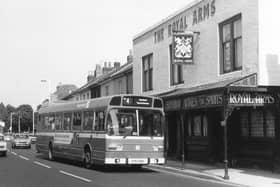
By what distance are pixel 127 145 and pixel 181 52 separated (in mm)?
5352

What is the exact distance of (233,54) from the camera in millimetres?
19875

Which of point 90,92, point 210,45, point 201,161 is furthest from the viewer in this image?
point 90,92

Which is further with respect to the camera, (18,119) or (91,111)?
(18,119)

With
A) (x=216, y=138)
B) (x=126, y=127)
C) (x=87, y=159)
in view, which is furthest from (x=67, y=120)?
(x=216, y=138)

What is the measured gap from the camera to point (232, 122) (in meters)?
20.8

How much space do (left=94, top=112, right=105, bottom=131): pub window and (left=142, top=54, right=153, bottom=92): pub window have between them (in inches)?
363

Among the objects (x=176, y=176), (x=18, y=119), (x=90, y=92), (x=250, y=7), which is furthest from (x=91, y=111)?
(x=18, y=119)

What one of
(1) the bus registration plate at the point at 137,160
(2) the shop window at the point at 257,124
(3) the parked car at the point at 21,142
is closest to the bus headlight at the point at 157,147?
(1) the bus registration plate at the point at 137,160

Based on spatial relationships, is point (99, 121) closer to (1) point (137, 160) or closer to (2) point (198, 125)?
(1) point (137, 160)

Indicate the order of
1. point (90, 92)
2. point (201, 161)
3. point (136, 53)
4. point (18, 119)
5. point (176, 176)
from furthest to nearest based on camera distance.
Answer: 1. point (18, 119)
2. point (90, 92)
3. point (136, 53)
4. point (201, 161)
5. point (176, 176)

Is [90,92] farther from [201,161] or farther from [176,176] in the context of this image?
[176,176]

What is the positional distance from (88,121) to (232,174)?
6463 millimetres

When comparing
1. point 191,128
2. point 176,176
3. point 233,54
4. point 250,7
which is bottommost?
point 176,176

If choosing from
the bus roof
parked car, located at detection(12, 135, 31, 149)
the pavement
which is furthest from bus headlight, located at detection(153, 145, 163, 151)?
parked car, located at detection(12, 135, 31, 149)
